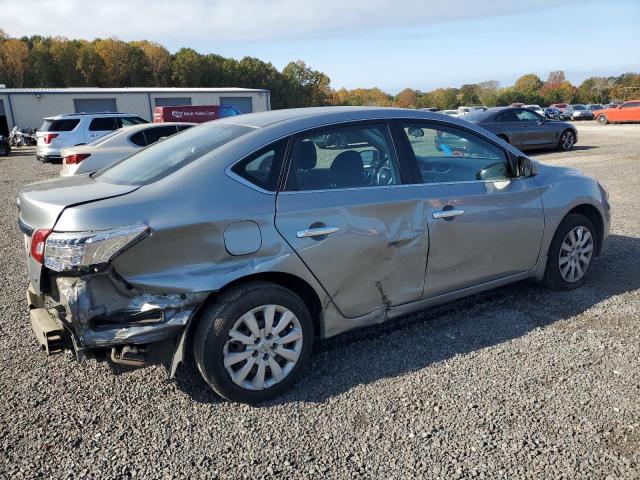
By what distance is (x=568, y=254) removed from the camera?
464cm

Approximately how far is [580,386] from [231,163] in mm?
2531

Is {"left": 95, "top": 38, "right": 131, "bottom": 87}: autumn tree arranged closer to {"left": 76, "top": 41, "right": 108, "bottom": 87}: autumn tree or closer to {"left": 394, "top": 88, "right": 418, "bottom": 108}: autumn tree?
{"left": 76, "top": 41, "right": 108, "bottom": 87}: autumn tree

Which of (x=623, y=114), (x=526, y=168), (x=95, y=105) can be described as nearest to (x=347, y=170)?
(x=526, y=168)

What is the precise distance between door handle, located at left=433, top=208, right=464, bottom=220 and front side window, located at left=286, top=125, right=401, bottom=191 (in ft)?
1.19

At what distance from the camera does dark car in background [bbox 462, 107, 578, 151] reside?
1542 cm

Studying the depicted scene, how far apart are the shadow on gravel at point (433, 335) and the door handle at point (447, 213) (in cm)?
92

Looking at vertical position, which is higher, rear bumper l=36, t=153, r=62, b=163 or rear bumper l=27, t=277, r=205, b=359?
rear bumper l=27, t=277, r=205, b=359

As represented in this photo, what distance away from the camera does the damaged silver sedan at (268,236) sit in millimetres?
2779

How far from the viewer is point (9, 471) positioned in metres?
2.60

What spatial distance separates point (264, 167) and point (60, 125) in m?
18.4

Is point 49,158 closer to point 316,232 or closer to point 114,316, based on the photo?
point 114,316

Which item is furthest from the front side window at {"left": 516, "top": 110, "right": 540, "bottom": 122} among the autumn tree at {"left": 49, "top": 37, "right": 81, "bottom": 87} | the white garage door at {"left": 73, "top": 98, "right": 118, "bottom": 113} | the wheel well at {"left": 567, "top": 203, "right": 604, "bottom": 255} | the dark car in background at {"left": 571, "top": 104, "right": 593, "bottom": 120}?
the autumn tree at {"left": 49, "top": 37, "right": 81, "bottom": 87}

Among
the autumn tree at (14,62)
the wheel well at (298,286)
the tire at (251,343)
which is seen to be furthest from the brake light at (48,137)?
the autumn tree at (14,62)

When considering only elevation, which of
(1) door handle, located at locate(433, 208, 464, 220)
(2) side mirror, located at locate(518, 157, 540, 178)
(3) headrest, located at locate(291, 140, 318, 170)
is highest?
(3) headrest, located at locate(291, 140, 318, 170)
